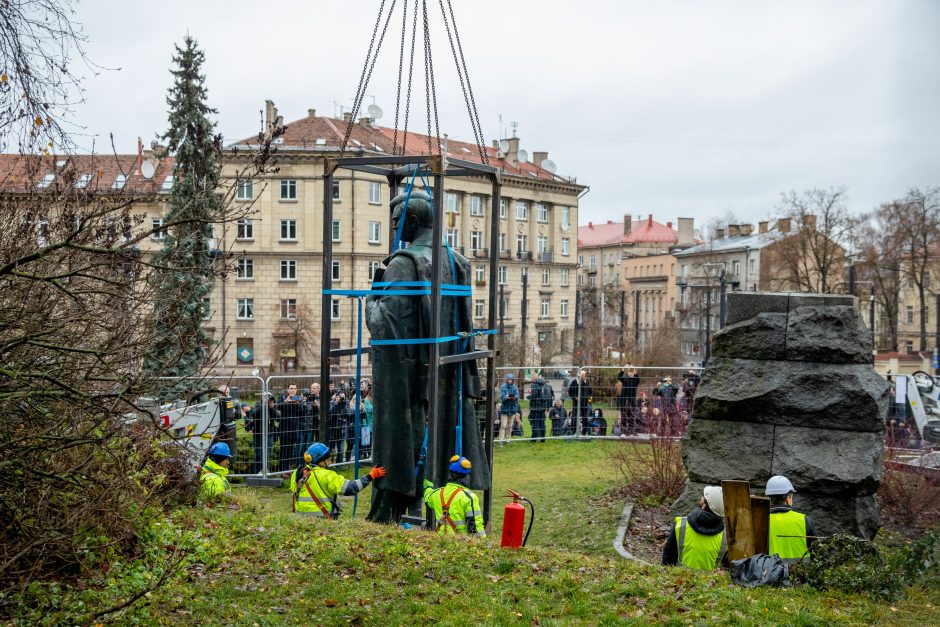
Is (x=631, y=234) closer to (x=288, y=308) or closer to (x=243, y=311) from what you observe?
(x=288, y=308)

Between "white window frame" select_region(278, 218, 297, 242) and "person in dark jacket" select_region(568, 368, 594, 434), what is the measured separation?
1487 inches

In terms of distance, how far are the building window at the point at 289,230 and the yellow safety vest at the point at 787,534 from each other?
51025 mm

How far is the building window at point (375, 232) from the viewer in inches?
2288

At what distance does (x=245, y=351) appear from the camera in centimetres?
5609

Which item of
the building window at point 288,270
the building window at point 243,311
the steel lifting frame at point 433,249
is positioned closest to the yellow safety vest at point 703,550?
the steel lifting frame at point 433,249

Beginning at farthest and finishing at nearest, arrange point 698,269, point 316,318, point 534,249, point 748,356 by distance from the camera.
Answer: point 698,269 → point 534,249 → point 316,318 → point 748,356

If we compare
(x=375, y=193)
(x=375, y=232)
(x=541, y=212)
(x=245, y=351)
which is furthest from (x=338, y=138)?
(x=541, y=212)

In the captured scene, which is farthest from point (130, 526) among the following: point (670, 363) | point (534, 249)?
point (534, 249)

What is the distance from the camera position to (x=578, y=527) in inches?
484

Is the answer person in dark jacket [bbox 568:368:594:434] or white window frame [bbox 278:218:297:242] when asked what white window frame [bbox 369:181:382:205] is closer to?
white window frame [bbox 278:218:297:242]

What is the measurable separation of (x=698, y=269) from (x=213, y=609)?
266ft

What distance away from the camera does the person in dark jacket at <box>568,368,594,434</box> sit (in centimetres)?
2203

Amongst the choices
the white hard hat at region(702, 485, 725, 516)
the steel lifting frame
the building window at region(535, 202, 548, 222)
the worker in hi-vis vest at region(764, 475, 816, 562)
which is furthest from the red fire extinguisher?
the building window at region(535, 202, 548, 222)

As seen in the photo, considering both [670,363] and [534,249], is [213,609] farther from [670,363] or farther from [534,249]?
[534,249]
